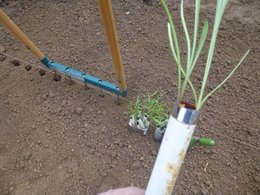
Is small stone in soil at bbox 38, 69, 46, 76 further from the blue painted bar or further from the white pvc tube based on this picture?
the white pvc tube

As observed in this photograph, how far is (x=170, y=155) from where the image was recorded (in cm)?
52

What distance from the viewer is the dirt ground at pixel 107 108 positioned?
3.63 feet

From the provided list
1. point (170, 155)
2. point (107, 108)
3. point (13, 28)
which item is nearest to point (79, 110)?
point (107, 108)

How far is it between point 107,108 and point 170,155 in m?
0.76

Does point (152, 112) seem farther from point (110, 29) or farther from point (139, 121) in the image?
point (110, 29)

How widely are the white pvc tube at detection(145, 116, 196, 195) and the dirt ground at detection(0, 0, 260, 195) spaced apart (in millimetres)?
541

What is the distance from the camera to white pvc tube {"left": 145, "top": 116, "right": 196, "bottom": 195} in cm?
50

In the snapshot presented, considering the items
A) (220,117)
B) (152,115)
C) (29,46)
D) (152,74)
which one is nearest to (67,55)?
(29,46)

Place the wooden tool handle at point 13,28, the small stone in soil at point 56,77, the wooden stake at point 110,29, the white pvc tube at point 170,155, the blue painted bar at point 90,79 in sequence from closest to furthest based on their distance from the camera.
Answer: the white pvc tube at point 170,155, the wooden stake at point 110,29, the wooden tool handle at point 13,28, the blue painted bar at point 90,79, the small stone in soil at point 56,77

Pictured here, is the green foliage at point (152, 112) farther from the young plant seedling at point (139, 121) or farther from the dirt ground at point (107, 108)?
the dirt ground at point (107, 108)

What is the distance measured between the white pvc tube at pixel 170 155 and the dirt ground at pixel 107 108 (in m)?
0.54

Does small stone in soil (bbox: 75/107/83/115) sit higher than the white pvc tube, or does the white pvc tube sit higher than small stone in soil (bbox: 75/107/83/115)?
the white pvc tube

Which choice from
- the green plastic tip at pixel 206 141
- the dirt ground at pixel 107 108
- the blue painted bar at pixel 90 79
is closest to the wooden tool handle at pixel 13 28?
the blue painted bar at pixel 90 79

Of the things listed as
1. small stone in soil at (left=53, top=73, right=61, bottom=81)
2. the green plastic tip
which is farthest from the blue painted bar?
the green plastic tip
